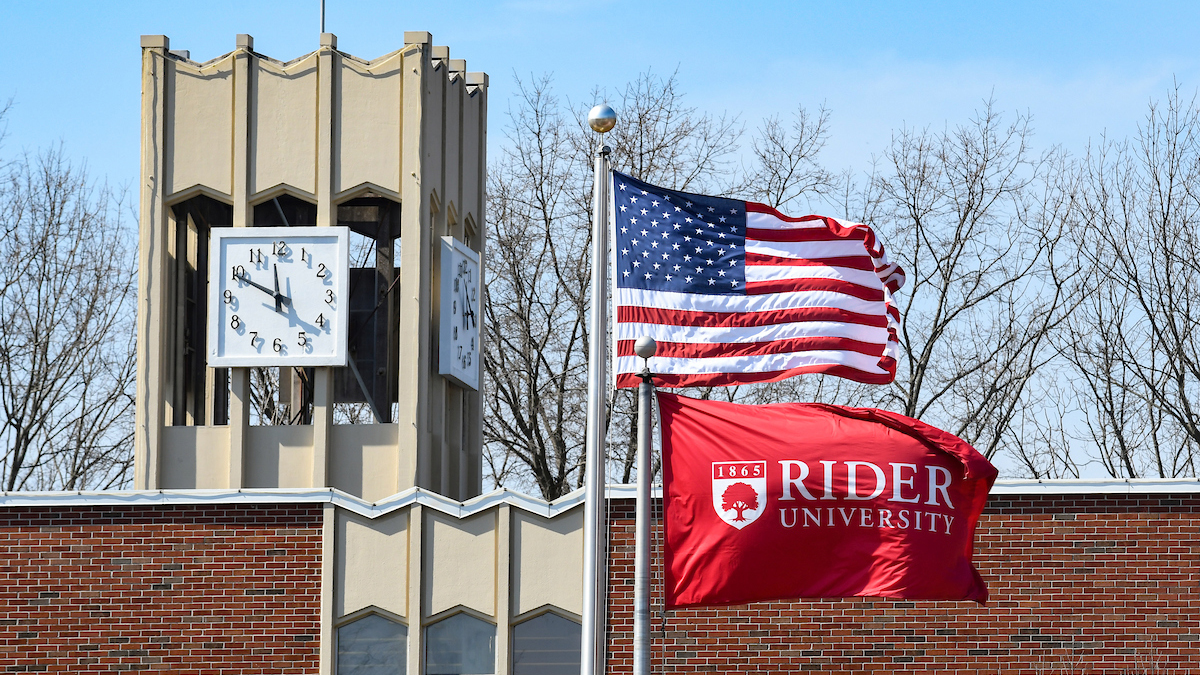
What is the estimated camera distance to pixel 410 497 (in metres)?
15.5

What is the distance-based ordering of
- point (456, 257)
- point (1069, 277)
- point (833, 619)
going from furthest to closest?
point (1069, 277) → point (456, 257) → point (833, 619)

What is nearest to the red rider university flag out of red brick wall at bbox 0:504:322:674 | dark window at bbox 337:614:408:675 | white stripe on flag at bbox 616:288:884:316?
white stripe on flag at bbox 616:288:884:316

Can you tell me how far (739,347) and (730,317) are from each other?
0.81 feet

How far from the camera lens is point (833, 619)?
49.7 feet

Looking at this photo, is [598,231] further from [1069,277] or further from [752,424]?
[1069,277]

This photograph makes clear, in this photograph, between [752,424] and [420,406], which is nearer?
[752,424]

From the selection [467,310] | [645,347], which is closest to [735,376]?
[645,347]

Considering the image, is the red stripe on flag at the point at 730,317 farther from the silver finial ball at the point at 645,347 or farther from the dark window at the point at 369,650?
the dark window at the point at 369,650

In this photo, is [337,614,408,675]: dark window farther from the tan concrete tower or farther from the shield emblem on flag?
the shield emblem on flag

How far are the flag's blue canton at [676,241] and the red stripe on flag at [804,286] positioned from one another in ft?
0.38

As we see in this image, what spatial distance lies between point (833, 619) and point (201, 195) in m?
9.36

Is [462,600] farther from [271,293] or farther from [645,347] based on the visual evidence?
[645,347]

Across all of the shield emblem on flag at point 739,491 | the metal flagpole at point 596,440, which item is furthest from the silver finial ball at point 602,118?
the shield emblem on flag at point 739,491

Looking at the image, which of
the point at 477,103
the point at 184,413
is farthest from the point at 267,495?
the point at 477,103
